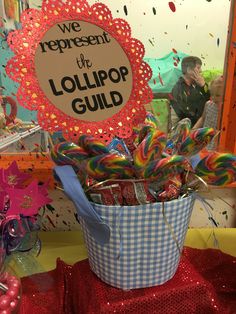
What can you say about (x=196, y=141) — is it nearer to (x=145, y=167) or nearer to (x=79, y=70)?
(x=145, y=167)

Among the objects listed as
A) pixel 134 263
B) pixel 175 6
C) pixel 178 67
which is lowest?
pixel 134 263

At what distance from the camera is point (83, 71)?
1.88ft

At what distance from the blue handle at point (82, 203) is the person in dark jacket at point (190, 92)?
44cm

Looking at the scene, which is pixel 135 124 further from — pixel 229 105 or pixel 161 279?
pixel 229 105

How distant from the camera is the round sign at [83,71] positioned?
56 centimetres

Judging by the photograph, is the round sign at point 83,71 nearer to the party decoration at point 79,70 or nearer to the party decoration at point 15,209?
the party decoration at point 79,70

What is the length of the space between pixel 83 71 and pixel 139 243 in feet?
1.02

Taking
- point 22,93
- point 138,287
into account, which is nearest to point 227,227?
point 138,287

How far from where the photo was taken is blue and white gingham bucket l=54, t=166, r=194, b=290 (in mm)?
545

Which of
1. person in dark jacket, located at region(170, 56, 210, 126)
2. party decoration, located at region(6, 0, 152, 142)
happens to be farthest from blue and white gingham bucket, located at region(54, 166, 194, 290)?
person in dark jacket, located at region(170, 56, 210, 126)

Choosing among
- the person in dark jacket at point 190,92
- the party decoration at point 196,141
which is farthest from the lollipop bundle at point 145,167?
the person in dark jacket at point 190,92

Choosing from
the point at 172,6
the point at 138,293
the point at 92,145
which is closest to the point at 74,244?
the point at 138,293

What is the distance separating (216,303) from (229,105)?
1.66 feet

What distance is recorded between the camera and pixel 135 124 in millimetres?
612
